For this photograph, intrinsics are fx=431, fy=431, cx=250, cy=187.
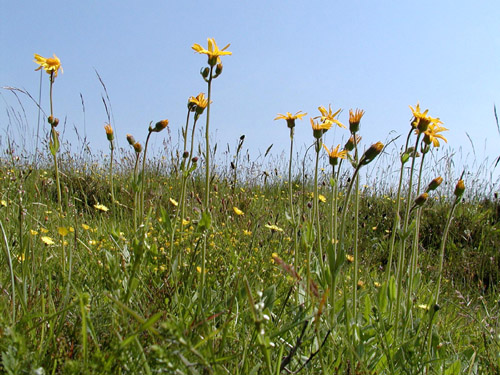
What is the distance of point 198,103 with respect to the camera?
136 centimetres

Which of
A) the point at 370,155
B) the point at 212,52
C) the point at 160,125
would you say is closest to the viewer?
the point at 370,155

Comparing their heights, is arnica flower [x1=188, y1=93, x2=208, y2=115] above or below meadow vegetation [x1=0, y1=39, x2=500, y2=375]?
above

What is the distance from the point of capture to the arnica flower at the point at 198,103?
4.49 feet

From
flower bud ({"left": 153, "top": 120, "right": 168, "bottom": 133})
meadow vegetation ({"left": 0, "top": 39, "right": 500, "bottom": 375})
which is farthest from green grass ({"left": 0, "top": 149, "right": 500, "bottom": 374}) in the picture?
flower bud ({"left": 153, "top": 120, "right": 168, "bottom": 133})

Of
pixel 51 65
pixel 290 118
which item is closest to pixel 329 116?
pixel 290 118

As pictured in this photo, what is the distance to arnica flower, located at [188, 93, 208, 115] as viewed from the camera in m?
1.37

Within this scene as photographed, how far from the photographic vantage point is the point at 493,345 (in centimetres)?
127

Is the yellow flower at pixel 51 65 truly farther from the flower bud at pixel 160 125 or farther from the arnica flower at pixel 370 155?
the arnica flower at pixel 370 155

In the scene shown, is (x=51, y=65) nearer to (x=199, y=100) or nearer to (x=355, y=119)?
(x=199, y=100)

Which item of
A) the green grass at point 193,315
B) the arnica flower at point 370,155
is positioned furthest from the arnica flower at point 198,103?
the arnica flower at point 370,155

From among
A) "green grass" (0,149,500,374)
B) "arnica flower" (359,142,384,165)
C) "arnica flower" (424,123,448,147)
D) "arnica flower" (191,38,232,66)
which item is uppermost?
"arnica flower" (191,38,232,66)

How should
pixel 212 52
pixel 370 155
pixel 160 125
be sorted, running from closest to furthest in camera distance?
pixel 370 155 < pixel 212 52 < pixel 160 125

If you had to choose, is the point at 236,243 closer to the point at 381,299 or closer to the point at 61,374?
the point at 381,299

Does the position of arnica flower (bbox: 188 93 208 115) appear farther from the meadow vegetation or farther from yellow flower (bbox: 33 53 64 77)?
yellow flower (bbox: 33 53 64 77)
